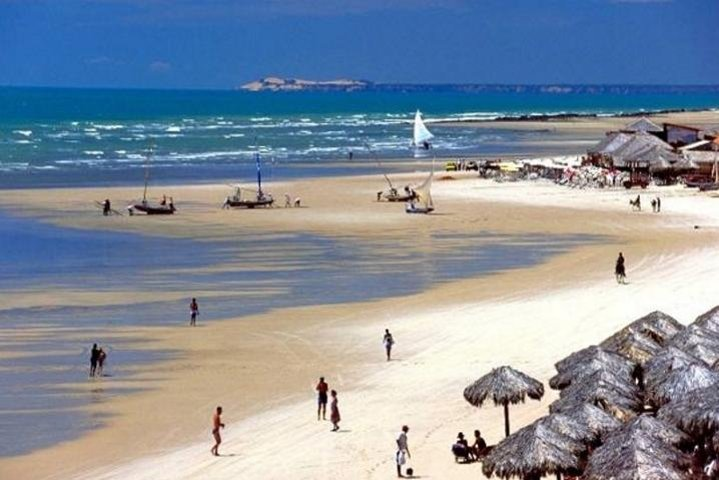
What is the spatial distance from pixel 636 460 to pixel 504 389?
3.72 meters

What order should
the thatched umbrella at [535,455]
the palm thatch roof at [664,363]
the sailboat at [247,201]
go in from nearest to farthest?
the thatched umbrella at [535,455] < the palm thatch roof at [664,363] < the sailboat at [247,201]

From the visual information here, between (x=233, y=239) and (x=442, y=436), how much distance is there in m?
23.6

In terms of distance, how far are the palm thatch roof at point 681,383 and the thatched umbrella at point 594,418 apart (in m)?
0.96

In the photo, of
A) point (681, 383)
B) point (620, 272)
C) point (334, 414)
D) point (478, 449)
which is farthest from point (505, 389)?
point (620, 272)

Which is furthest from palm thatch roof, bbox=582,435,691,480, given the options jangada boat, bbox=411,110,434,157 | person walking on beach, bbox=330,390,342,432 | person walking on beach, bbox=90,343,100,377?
jangada boat, bbox=411,110,434,157

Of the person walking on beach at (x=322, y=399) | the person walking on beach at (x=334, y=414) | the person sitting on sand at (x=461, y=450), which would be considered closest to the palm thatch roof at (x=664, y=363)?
the person sitting on sand at (x=461, y=450)

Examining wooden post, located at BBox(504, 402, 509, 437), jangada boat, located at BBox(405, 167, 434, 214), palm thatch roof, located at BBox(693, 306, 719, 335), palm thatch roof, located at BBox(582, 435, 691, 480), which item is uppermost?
jangada boat, located at BBox(405, 167, 434, 214)

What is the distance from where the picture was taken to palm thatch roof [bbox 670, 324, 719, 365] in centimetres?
1876

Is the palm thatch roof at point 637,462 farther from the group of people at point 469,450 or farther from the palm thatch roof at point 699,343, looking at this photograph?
the palm thatch roof at point 699,343

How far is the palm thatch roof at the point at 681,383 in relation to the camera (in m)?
16.8

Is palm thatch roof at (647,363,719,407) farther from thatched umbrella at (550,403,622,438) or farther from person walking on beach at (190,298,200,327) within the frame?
person walking on beach at (190,298,200,327)

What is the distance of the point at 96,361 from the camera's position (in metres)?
23.5

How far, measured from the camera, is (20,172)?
71.4 metres

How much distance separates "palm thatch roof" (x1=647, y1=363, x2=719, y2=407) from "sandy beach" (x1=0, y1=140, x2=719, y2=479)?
7.71ft
